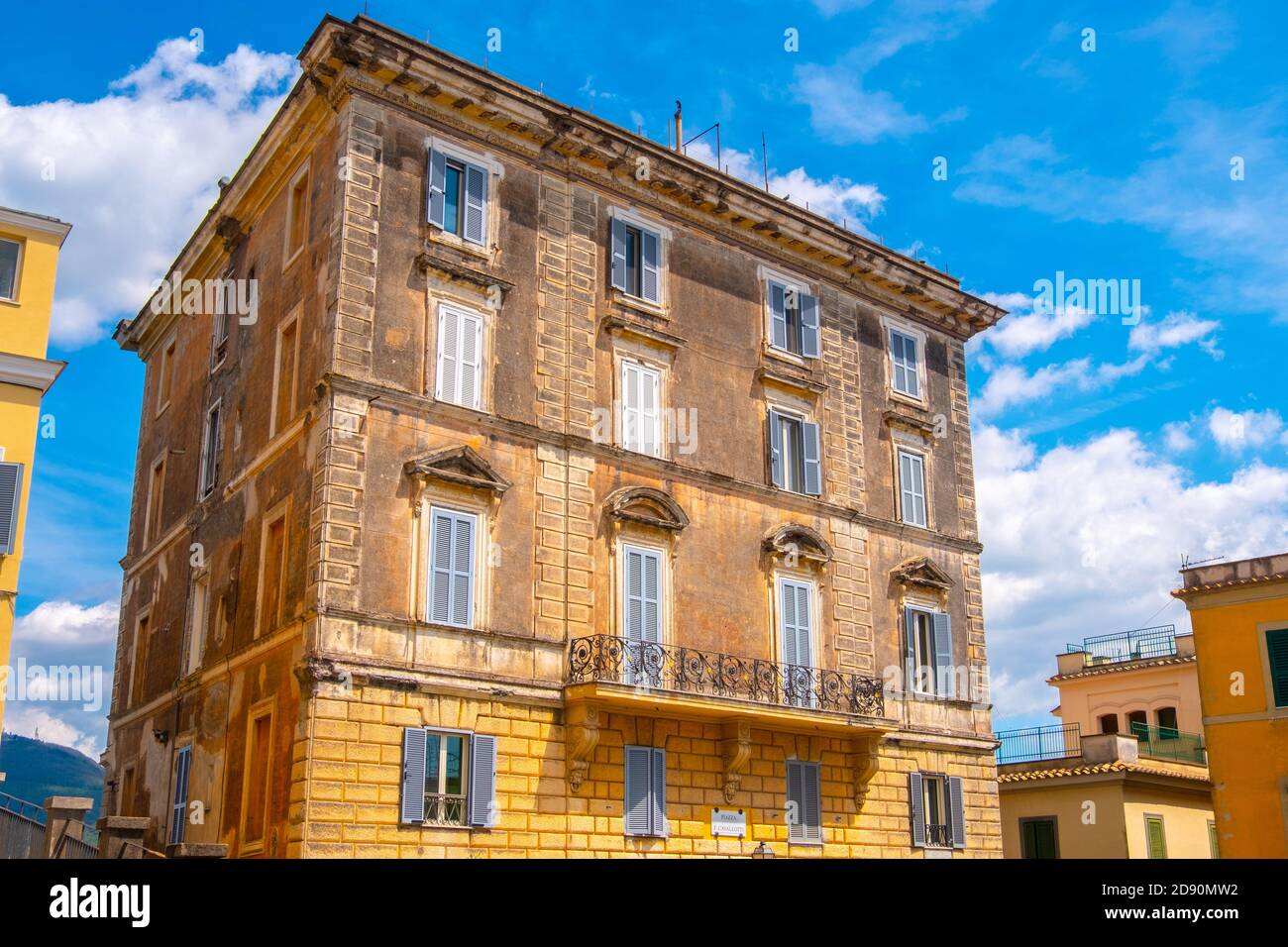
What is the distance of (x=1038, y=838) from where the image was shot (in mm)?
40125

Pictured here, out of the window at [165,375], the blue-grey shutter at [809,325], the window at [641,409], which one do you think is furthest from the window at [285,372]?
the blue-grey shutter at [809,325]

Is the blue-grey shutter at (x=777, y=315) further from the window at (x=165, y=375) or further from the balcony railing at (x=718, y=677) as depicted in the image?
the window at (x=165, y=375)

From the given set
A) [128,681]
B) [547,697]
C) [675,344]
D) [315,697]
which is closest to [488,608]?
[547,697]

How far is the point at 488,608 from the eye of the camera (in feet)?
80.3

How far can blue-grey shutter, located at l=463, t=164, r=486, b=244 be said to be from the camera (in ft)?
86.7

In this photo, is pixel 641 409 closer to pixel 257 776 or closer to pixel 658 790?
pixel 658 790

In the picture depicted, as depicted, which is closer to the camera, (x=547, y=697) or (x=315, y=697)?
(x=315, y=697)

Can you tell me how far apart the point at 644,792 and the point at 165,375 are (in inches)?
713

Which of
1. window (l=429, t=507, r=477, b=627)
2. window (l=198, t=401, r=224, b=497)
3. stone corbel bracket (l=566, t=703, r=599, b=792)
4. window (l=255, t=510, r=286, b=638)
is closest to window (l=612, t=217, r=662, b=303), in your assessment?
window (l=429, t=507, r=477, b=627)

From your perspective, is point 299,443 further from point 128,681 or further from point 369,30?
point 128,681

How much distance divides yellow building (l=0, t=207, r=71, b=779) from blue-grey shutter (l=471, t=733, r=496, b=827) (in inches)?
315

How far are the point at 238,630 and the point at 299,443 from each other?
4089mm

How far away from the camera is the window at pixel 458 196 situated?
1027 inches

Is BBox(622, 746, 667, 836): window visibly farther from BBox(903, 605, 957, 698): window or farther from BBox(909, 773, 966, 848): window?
BBox(903, 605, 957, 698): window
